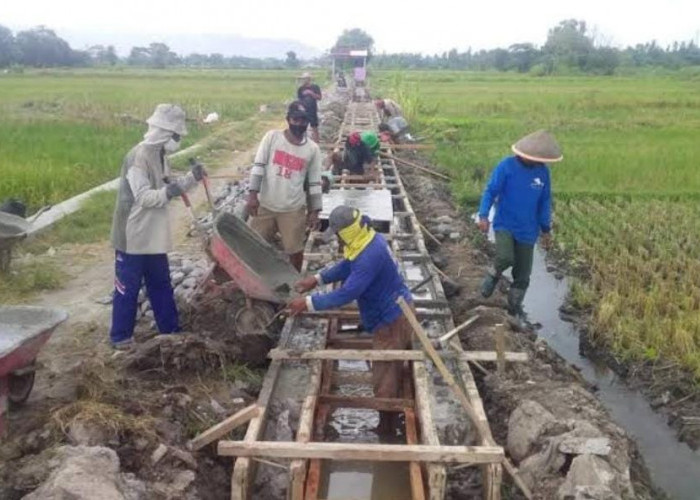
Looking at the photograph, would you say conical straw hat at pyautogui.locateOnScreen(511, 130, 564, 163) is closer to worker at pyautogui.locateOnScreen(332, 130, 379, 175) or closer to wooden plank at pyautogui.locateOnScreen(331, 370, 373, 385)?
wooden plank at pyautogui.locateOnScreen(331, 370, 373, 385)

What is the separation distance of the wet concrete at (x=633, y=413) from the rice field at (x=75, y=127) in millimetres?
6901

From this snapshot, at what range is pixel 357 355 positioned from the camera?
15.4ft

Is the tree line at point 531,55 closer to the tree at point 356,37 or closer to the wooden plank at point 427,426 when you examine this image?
the tree at point 356,37

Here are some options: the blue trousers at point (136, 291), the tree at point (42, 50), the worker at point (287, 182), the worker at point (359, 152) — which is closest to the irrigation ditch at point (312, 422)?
the blue trousers at point (136, 291)

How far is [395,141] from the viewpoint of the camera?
57.8ft

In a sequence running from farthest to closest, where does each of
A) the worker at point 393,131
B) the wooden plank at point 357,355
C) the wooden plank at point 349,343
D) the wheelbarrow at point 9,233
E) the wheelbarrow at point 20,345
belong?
1. the worker at point 393,131
2. the wheelbarrow at point 9,233
3. the wooden plank at point 349,343
4. the wooden plank at point 357,355
5. the wheelbarrow at point 20,345

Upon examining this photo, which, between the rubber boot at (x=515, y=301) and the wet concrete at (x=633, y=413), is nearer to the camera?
the wet concrete at (x=633, y=413)

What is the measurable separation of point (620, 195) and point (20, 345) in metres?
10.6

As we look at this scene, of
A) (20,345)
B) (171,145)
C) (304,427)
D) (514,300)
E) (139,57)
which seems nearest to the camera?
(20,345)

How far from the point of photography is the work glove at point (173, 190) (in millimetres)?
5016

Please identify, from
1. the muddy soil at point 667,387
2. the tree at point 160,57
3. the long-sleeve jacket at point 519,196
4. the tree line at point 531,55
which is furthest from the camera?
the tree at point 160,57

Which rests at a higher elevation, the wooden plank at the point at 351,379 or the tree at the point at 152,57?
the tree at the point at 152,57

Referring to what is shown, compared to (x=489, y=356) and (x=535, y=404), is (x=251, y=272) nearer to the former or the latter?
(x=489, y=356)

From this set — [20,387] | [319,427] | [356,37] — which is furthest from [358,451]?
[356,37]
